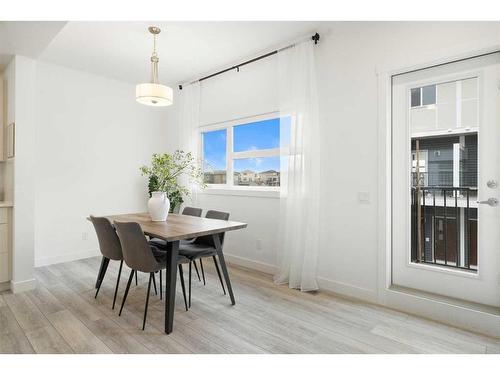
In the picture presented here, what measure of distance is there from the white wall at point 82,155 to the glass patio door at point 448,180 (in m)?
3.88

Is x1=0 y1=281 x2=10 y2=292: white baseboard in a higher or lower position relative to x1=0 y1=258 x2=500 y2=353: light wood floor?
higher

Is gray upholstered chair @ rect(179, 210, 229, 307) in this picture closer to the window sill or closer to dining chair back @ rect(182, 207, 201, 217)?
dining chair back @ rect(182, 207, 201, 217)

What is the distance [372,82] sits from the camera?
2754 millimetres

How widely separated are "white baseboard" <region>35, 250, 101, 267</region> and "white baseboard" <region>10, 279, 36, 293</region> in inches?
35.8

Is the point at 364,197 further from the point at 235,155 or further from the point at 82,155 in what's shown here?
the point at 82,155

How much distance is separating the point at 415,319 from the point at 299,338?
1.06 m

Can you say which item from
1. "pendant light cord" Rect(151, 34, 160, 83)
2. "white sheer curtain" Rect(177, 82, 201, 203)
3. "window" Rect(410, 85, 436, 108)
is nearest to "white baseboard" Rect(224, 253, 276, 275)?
"white sheer curtain" Rect(177, 82, 201, 203)

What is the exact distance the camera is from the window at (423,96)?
2.54 meters

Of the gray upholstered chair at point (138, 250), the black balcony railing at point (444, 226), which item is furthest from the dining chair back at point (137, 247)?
the black balcony railing at point (444, 226)

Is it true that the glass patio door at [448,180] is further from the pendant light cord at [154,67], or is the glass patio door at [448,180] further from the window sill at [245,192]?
the pendant light cord at [154,67]

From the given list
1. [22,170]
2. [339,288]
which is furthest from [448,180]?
[22,170]

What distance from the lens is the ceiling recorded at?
275 centimetres
